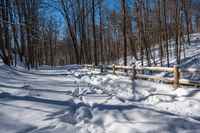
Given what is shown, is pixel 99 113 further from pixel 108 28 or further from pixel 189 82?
pixel 108 28

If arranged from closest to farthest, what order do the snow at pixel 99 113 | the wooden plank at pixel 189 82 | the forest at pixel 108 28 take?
the snow at pixel 99 113
the wooden plank at pixel 189 82
the forest at pixel 108 28

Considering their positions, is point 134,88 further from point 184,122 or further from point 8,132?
point 8,132

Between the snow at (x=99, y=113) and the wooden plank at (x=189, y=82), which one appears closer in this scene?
the snow at (x=99, y=113)

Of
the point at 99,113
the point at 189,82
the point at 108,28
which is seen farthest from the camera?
the point at 108,28

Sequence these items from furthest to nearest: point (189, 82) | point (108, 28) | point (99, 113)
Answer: point (108, 28) → point (189, 82) → point (99, 113)

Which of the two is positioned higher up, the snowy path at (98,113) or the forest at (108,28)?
the forest at (108,28)

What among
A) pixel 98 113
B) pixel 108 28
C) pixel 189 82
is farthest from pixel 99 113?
pixel 108 28

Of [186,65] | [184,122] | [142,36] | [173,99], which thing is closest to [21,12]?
[142,36]

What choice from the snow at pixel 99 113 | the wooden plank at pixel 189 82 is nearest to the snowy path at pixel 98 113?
the snow at pixel 99 113

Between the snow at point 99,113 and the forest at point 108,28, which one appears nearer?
the snow at point 99,113

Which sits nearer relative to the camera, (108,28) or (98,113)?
(98,113)

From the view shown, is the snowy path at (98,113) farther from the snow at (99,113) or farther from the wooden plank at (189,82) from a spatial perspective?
the wooden plank at (189,82)

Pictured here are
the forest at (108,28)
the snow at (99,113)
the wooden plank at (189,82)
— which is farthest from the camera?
Result: the forest at (108,28)

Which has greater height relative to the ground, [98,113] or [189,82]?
[189,82]
